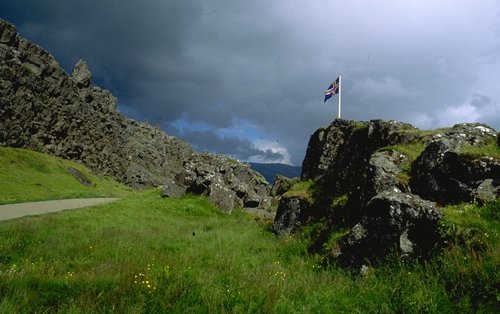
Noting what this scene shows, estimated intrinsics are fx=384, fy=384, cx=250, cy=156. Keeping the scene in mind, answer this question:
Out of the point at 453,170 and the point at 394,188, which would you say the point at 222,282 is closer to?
the point at 394,188

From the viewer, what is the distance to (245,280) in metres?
9.67

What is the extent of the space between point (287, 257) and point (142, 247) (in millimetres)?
5594

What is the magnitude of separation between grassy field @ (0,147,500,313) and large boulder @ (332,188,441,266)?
0.50 m

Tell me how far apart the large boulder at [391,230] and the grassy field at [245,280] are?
0.50 m

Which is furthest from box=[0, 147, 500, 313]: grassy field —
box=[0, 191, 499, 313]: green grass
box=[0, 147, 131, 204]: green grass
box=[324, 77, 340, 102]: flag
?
box=[0, 147, 131, 204]: green grass

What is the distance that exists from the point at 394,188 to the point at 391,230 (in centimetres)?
300

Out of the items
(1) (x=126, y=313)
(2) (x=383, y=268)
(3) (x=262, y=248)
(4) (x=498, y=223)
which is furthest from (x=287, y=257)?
(1) (x=126, y=313)

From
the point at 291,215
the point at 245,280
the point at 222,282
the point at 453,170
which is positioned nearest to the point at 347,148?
the point at 291,215

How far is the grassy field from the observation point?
7.76 m

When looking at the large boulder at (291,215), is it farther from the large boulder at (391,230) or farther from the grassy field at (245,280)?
the large boulder at (391,230)

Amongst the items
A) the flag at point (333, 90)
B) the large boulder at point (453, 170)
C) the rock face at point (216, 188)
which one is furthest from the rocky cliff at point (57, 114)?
the large boulder at point (453, 170)

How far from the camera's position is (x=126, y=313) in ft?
24.2

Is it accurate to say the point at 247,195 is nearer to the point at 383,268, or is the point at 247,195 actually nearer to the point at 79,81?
the point at 383,268

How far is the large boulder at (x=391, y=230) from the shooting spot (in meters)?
10.8
